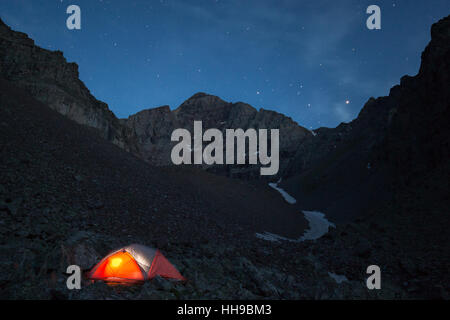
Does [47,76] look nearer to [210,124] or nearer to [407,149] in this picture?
[407,149]

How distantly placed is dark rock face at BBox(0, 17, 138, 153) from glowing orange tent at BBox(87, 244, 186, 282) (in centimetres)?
3927

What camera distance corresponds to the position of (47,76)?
136 feet

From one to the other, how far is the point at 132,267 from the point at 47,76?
47743 mm

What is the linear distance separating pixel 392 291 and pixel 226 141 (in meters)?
151

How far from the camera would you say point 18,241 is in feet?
23.6

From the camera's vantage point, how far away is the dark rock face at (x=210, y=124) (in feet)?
426

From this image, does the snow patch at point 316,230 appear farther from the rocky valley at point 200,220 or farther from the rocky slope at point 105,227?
the rocky slope at point 105,227

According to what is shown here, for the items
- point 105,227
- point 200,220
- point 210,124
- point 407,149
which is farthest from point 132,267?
point 210,124

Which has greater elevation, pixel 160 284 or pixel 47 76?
pixel 47 76

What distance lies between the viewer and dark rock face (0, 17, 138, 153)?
121 ft

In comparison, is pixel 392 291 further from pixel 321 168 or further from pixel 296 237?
pixel 321 168

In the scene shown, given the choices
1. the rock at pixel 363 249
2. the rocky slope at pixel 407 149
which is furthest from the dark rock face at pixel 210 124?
the rock at pixel 363 249
